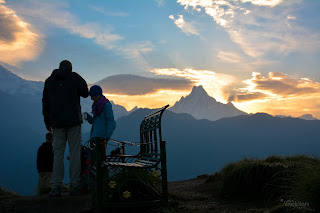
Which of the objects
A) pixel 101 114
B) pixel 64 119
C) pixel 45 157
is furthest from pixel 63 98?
pixel 45 157

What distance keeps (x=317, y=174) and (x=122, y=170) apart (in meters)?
2.49

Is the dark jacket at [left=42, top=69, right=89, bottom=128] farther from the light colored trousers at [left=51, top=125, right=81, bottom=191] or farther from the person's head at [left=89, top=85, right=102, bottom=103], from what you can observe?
the person's head at [left=89, top=85, right=102, bottom=103]

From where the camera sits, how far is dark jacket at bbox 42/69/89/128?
5.88 m

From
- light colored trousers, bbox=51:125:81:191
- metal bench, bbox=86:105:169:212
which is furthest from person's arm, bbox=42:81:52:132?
metal bench, bbox=86:105:169:212

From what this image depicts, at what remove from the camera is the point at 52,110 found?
5.97 metres

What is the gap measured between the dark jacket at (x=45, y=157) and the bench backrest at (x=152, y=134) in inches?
148

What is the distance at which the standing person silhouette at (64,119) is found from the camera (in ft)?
19.3

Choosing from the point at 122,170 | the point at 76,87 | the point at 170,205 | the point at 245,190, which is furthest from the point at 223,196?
the point at 76,87

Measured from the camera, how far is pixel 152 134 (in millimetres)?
4926

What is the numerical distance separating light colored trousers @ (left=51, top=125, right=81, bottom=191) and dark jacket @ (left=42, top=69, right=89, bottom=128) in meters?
0.15

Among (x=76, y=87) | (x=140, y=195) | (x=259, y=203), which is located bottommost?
(x=259, y=203)

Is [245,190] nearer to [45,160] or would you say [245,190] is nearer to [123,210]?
[123,210]

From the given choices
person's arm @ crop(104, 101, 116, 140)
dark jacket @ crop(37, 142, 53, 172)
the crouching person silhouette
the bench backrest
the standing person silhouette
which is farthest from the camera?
dark jacket @ crop(37, 142, 53, 172)

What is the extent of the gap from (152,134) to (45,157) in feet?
15.0
